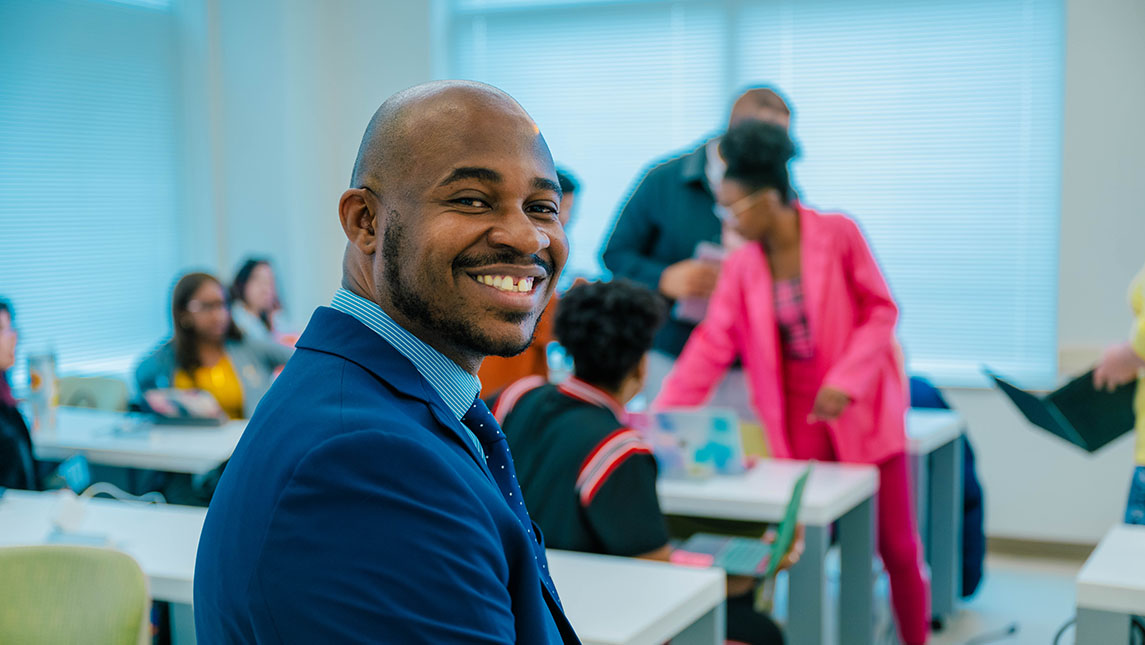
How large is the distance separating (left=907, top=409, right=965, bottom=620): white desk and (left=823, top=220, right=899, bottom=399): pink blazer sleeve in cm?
67

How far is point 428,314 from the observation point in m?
0.95

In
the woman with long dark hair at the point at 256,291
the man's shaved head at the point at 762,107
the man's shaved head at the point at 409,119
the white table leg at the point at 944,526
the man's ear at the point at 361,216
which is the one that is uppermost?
the man's shaved head at the point at 762,107

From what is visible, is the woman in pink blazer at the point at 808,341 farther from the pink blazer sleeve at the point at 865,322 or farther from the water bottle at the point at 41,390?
the water bottle at the point at 41,390

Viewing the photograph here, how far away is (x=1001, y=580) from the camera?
15.1 ft

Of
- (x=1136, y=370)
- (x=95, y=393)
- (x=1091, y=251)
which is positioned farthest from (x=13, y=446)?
(x=1091, y=251)

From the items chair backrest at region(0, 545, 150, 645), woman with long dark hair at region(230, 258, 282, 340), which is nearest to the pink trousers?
chair backrest at region(0, 545, 150, 645)

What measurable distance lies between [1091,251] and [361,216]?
14.8ft

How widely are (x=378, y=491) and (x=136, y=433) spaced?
3.24m

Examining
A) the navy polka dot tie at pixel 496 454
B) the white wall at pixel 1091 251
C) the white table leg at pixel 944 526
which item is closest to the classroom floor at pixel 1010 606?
the white table leg at pixel 944 526

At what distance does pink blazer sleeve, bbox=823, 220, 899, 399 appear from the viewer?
3172 mm

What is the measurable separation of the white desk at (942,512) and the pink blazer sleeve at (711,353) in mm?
798

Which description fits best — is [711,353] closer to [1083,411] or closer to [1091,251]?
[1083,411]

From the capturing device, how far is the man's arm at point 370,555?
79 centimetres

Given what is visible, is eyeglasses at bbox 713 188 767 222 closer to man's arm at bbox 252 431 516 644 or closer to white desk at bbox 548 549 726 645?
white desk at bbox 548 549 726 645
